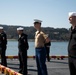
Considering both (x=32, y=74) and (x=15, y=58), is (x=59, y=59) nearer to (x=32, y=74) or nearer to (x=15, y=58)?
(x=15, y=58)

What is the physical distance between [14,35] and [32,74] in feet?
278

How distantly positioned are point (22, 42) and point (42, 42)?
2293 millimetres

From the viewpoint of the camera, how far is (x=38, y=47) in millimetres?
9094

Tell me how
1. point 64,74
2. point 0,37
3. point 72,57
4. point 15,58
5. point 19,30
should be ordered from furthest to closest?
point 15,58 → point 0,37 → point 64,74 → point 19,30 → point 72,57

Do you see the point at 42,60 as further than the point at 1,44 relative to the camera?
No

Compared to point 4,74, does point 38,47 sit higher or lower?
higher

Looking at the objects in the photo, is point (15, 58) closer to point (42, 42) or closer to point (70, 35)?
point (42, 42)

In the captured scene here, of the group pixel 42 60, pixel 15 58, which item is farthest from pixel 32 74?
pixel 15 58

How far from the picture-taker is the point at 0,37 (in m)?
13.1

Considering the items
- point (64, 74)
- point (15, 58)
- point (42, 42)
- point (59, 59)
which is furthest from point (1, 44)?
point (59, 59)

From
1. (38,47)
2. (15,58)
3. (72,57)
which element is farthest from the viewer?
(15,58)

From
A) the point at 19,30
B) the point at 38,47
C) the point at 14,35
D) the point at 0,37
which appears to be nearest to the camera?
the point at 38,47

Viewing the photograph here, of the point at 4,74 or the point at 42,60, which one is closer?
the point at 42,60

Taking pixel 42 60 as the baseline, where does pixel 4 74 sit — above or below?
below
